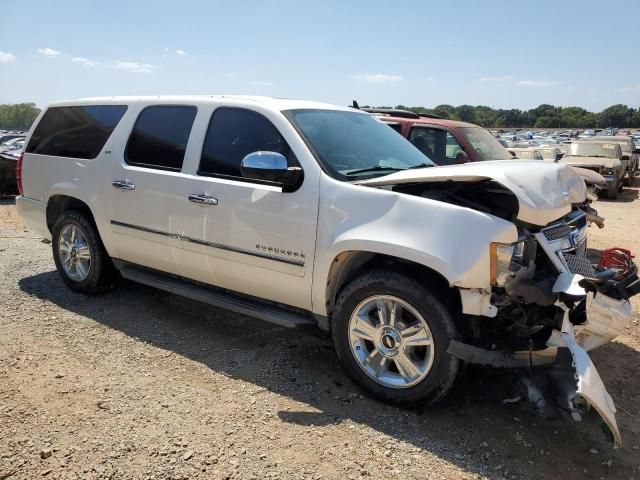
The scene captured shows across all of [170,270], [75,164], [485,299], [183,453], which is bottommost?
[183,453]

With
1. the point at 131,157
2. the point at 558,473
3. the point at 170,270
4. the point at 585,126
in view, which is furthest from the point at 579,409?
the point at 585,126

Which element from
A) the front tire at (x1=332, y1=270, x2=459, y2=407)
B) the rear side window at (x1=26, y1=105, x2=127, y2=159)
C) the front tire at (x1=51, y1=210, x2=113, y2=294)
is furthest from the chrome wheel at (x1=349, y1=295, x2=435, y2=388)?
the rear side window at (x1=26, y1=105, x2=127, y2=159)

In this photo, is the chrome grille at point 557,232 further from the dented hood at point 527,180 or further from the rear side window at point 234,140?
the rear side window at point 234,140

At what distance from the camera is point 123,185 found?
175 inches

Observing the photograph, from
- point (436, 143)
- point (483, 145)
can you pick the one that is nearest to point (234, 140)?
point (436, 143)

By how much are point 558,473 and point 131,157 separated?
12.9 ft

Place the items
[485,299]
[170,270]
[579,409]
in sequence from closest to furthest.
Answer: [579,409], [485,299], [170,270]

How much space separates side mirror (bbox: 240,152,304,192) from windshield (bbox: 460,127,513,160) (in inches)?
194

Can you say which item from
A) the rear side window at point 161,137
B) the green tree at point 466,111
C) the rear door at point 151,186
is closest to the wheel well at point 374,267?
the rear door at point 151,186

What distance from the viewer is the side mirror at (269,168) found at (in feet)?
10.8

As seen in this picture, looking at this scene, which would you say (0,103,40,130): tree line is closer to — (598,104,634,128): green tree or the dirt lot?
the dirt lot

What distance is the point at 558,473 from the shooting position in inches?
106

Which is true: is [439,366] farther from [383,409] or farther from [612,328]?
[612,328]

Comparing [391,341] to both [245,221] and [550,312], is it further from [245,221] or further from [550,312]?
[245,221]
